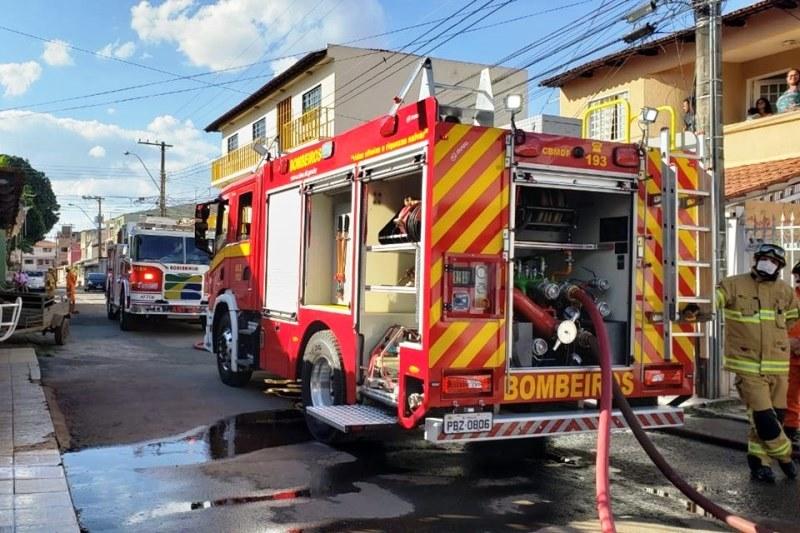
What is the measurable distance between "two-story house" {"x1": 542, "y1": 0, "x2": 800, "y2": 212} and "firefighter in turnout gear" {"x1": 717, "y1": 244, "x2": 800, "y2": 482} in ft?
15.3

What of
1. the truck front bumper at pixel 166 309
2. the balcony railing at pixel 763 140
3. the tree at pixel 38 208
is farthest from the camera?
the tree at pixel 38 208

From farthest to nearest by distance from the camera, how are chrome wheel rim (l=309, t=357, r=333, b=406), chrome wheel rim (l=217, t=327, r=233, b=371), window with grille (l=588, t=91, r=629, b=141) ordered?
window with grille (l=588, t=91, r=629, b=141) < chrome wheel rim (l=217, t=327, r=233, b=371) < chrome wheel rim (l=309, t=357, r=333, b=406)

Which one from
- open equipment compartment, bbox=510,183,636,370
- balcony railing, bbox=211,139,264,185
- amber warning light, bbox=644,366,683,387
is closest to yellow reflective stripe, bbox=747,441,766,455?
amber warning light, bbox=644,366,683,387

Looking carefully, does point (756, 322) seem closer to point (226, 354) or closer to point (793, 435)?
point (793, 435)

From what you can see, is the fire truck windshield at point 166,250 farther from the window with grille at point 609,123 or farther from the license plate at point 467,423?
the license plate at point 467,423

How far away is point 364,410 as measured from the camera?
6066 millimetres

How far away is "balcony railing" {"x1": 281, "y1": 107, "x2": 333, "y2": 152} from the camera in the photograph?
24688 mm

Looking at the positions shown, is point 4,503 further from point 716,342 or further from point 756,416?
point 716,342

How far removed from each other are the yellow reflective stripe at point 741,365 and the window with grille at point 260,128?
26.2 metres

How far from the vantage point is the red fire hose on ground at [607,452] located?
4.41 metres

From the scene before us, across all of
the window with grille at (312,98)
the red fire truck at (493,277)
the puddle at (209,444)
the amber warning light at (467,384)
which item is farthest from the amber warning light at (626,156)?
the window with grille at (312,98)

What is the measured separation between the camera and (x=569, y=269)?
6371 mm

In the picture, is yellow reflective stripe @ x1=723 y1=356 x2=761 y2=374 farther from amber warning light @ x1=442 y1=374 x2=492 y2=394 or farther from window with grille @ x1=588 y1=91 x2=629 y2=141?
window with grille @ x1=588 y1=91 x2=629 y2=141

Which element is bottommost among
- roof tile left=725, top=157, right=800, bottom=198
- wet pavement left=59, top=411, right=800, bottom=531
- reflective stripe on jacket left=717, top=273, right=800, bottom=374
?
wet pavement left=59, top=411, right=800, bottom=531
